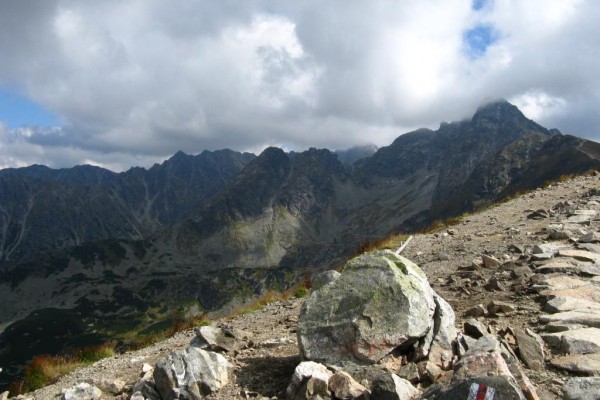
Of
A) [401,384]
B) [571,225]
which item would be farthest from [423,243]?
[401,384]

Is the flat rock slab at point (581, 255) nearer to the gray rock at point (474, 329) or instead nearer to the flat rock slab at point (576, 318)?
the flat rock slab at point (576, 318)

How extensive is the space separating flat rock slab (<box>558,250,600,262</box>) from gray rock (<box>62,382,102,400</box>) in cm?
1493

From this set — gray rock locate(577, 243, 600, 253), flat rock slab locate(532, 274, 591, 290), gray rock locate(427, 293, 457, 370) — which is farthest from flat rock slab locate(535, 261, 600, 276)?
gray rock locate(427, 293, 457, 370)

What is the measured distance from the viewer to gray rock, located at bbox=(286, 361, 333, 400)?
25.9ft

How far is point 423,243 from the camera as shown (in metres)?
Result: 23.5

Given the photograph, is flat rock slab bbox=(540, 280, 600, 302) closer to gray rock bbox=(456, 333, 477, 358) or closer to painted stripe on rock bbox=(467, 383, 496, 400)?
gray rock bbox=(456, 333, 477, 358)

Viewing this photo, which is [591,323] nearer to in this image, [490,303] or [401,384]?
[490,303]

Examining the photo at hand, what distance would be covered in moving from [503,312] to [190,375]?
7.88 meters

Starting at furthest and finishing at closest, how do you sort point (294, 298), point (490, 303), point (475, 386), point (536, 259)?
point (294, 298) → point (536, 259) → point (490, 303) → point (475, 386)

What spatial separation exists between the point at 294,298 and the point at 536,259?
934cm

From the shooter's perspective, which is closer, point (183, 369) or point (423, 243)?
point (183, 369)

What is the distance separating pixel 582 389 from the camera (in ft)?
23.1

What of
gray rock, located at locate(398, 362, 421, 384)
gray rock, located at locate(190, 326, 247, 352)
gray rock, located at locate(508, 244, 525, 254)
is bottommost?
gray rock, located at locate(190, 326, 247, 352)

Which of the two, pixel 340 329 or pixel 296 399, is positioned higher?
pixel 340 329
